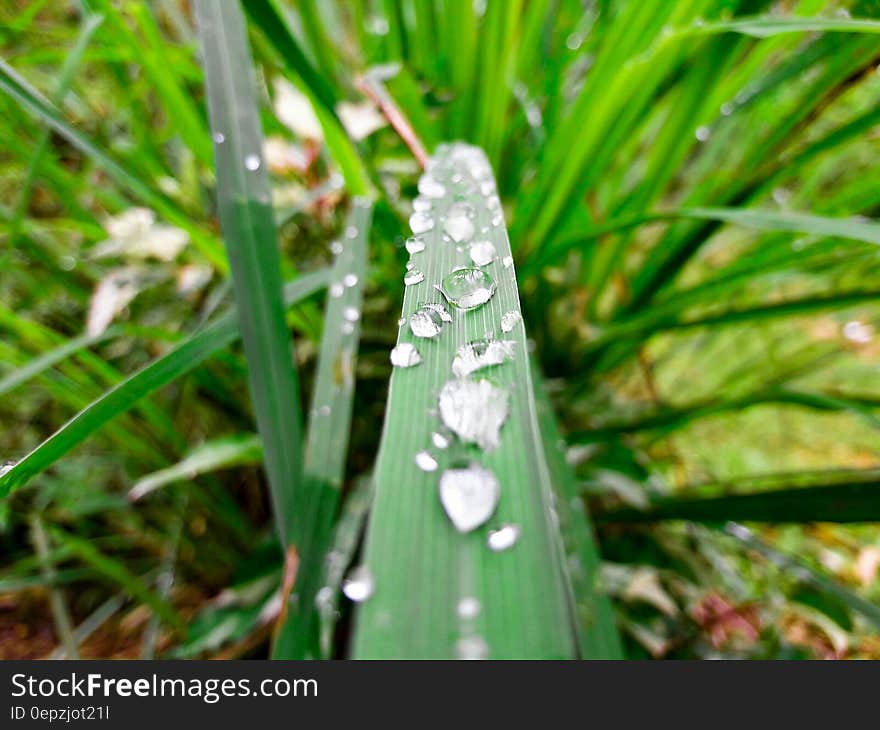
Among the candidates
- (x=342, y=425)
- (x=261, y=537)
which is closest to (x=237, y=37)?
(x=342, y=425)

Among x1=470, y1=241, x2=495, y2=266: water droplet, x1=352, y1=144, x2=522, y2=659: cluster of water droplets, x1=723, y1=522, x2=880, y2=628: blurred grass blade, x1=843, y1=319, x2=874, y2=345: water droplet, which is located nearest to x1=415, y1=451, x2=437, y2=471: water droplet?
x1=352, y1=144, x2=522, y2=659: cluster of water droplets

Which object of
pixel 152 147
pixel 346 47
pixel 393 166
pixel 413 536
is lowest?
pixel 413 536

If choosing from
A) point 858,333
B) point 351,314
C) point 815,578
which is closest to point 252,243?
point 351,314

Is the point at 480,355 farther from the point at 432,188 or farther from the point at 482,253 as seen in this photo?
the point at 432,188

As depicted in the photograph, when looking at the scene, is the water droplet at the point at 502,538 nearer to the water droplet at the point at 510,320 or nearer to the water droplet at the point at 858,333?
the water droplet at the point at 510,320

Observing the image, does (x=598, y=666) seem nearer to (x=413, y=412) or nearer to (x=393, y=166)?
(x=413, y=412)

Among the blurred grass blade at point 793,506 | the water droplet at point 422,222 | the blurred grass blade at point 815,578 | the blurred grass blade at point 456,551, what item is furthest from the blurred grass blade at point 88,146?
the blurred grass blade at point 815,578
